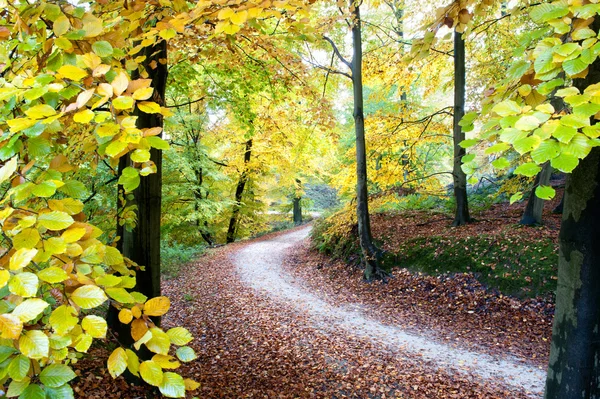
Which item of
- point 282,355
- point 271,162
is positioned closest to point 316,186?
point 271,162

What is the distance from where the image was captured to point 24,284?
847mm

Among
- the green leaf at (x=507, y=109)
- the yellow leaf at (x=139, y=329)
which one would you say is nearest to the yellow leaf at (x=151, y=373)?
the yellow leaf at (x=139, y=329)

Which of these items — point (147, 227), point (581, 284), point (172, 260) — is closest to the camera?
point (581, 284)

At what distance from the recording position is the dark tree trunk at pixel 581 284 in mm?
2473

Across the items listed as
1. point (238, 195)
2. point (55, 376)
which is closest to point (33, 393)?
point (55, 376)

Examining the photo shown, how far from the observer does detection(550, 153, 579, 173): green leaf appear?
48.2 inches

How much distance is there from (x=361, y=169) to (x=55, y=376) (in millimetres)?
8560

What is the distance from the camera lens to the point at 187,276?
10508mm

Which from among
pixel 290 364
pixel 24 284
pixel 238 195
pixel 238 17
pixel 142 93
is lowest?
pixel 290 364

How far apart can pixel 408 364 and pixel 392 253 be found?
4.34m

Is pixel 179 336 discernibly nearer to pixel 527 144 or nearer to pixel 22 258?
pixel 22 258

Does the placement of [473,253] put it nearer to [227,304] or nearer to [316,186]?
[227,304]

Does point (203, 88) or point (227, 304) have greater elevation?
point (203, 88)

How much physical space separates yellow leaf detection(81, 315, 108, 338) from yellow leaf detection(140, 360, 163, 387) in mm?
156
